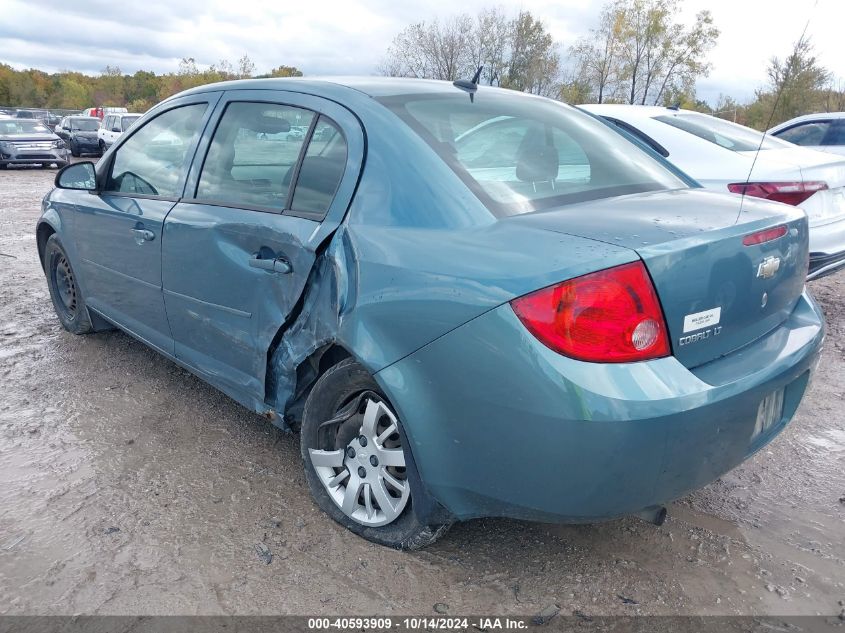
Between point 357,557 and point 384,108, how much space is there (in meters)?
1.66

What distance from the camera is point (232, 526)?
2713mm

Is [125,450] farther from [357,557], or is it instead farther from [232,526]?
[357,557]

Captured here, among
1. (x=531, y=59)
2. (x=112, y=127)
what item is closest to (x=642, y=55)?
(x=531, y=59)

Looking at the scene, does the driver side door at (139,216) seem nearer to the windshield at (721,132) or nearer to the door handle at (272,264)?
the door handle at (272,264)

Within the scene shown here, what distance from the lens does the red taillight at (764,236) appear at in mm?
2217

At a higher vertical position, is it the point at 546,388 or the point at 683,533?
the point at 546,388

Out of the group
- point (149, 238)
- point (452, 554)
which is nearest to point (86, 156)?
point (149, 238)

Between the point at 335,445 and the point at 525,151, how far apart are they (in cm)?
139

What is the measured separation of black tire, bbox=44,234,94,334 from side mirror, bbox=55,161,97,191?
60cm

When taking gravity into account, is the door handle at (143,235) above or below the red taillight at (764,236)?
below

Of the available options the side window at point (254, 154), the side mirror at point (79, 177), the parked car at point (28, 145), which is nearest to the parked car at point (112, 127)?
the parked car at point (28, 145)

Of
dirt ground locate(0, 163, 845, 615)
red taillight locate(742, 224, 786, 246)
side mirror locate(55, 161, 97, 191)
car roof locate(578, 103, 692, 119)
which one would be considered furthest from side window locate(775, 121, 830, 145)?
side mirror locate(55, 161, 97, 191)

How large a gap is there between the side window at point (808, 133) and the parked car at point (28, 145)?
19486mm

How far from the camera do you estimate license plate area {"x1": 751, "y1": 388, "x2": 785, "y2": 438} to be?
7.38ft
